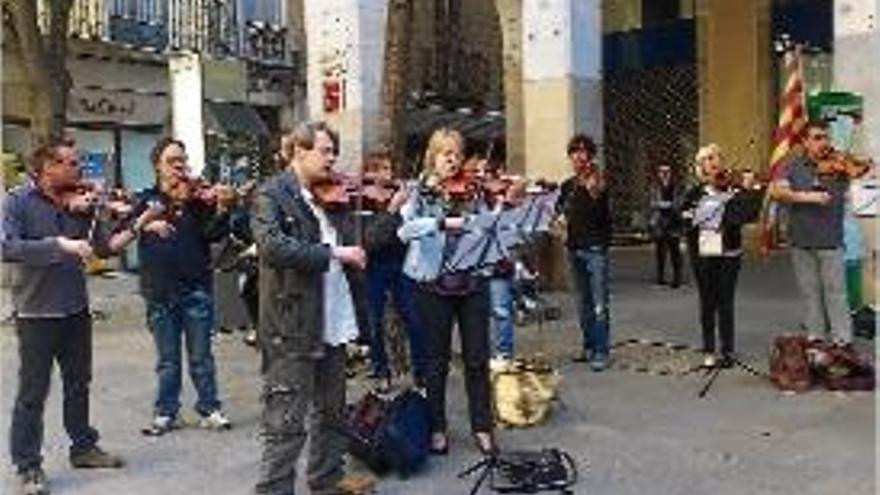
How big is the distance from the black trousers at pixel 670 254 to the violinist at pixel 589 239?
22.5 ft

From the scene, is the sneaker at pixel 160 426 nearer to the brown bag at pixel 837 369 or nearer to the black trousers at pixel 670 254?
the brown bag at pixel 837 369

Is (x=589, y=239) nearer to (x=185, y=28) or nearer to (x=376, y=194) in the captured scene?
Answer: (x=376, y=194)

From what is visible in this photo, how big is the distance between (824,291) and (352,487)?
184 inches

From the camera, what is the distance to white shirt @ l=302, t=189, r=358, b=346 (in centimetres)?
723

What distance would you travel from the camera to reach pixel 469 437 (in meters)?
9.05

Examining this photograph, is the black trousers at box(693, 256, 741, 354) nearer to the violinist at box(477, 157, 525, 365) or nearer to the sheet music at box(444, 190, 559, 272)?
the violinist at box(477, 157, 525, 365)

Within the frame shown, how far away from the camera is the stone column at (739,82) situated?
24328 mm

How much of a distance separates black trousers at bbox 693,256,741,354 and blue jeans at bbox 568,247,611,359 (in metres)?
0.73

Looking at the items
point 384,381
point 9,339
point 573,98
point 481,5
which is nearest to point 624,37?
point 481,5

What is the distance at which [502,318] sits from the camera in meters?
11.1

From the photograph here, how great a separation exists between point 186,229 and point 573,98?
7.47 meters

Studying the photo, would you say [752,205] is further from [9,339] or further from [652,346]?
[9,339]

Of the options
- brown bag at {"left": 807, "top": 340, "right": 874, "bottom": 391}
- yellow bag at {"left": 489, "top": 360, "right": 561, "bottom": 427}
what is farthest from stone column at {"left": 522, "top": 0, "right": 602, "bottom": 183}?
yellow bag at {"left": 489, "top": 360, "right": 561, "bottom": 427}

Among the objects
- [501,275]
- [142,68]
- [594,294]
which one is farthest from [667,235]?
[142,68]
